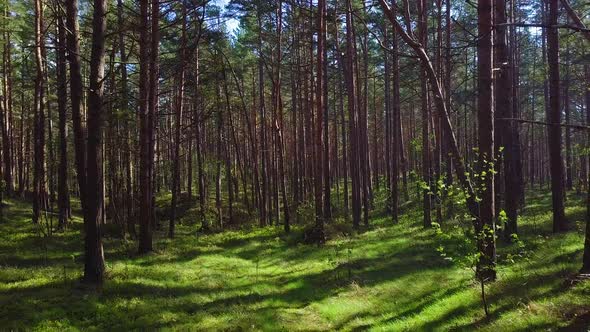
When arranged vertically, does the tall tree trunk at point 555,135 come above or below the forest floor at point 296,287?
above

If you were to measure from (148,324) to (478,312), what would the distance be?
5721 mm

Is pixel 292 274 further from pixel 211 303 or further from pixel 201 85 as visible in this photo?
pixel 201 85

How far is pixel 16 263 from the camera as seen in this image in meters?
12.2

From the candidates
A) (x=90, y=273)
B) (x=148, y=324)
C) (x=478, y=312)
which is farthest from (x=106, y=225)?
(x=478, y=312)

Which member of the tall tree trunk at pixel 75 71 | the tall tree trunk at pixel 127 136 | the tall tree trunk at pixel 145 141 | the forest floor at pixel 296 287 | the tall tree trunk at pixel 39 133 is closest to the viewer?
the forest floor at pixel 296 287

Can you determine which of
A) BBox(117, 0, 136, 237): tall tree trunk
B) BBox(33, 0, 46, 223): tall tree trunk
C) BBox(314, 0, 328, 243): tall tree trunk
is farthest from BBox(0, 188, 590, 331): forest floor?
BBox(33, 0, 46, 223): tall tree trunk

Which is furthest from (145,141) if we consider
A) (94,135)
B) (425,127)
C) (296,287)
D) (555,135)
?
(555,135)

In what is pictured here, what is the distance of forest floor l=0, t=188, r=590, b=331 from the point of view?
298 inches

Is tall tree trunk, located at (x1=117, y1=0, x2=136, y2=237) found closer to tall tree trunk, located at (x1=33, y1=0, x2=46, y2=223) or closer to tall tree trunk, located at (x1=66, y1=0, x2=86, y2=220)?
tall tree trunk, located at (x1=33, y1=0, x2=46, y2=223)

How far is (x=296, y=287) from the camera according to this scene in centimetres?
1142

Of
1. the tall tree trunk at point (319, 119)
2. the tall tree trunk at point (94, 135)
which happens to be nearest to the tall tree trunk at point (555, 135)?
the tall tree trunk at point (319, 119)

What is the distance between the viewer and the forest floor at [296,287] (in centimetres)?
756

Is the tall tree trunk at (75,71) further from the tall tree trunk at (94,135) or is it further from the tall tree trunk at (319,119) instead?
the tall tree trunk at (319,119)

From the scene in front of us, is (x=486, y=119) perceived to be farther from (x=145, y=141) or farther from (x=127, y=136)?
(x=127, y=136)
